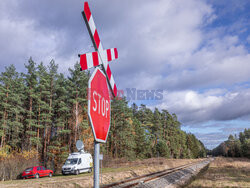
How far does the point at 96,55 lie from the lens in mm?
2557

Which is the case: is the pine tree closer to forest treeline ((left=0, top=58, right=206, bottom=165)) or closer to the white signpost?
forest treeline ((left=0, top=58, right=206, bottom=165))

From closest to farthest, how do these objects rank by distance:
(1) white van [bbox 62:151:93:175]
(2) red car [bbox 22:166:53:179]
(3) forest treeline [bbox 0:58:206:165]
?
(2) red car [bbox 22:166:53:179] < (1) white van [bbox 62:151:93:175] < (3) forest treeline [bbox 0:58:206:165]

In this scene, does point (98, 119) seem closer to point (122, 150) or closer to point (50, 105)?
point (50, 105)

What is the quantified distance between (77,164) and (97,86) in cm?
2392

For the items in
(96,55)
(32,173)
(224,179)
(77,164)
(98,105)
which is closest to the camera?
(98,105)

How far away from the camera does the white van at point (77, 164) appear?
2380 cm

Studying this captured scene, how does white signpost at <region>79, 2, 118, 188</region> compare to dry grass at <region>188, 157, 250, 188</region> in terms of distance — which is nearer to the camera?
white signpost at <region>79, 2, 118, 188</region>

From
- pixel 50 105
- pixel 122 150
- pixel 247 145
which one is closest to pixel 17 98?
pixel 50 105

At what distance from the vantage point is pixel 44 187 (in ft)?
46.5

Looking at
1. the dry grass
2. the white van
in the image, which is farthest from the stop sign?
the white van

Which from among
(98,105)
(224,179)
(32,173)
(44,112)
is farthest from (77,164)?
(98,105)

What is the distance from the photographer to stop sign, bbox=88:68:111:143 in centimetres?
228

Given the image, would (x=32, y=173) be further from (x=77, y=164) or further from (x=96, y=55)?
(x=96, y=55)

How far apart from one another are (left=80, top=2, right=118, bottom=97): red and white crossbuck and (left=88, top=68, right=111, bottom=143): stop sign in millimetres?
132
